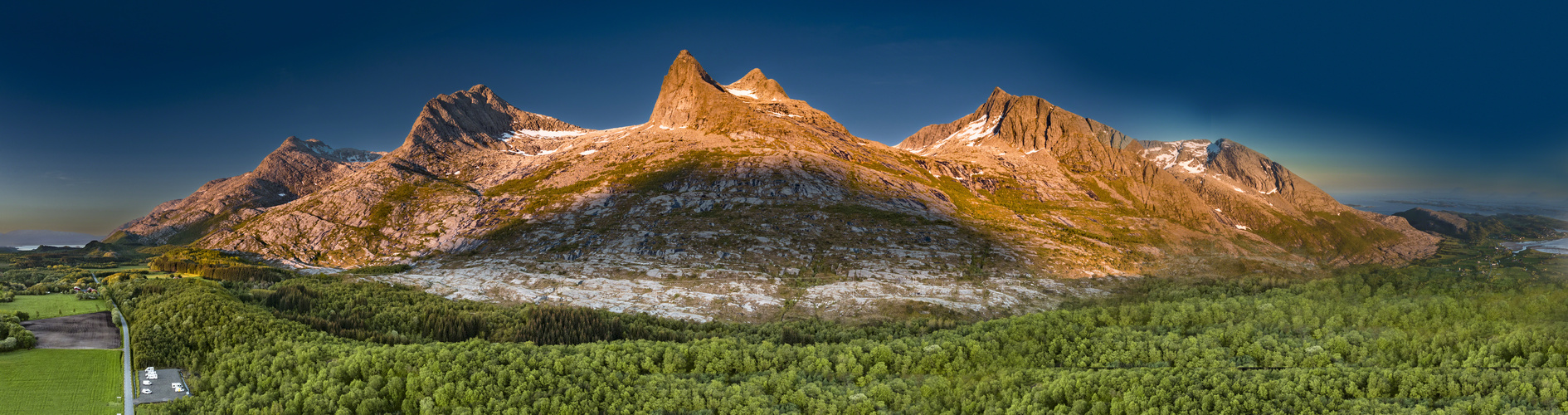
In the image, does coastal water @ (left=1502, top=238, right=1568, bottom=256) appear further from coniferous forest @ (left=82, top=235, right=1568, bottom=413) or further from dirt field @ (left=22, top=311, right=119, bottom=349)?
dirt field @ (left=22, top=311, right=119, bottom=349)

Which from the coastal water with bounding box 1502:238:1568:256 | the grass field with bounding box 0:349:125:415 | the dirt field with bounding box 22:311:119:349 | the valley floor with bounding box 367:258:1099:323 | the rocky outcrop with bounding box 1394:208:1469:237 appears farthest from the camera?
the valley floor with bounding box 367:258:1099:323

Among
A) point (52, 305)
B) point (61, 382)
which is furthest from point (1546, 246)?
point (52, 305)

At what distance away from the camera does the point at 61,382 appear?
65312 millimetres

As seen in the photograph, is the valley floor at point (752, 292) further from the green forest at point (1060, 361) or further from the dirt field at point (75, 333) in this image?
the dirt field at point (75, 333)

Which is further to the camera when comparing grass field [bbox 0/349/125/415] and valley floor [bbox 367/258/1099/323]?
valley floor [bbox 367/258/1099/323]

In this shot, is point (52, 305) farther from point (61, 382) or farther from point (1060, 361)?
point (1060, 361)

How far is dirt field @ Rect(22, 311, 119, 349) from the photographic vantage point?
77.2m

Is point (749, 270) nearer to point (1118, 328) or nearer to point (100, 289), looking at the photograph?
point (1118, 328)

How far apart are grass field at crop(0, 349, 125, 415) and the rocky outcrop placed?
146905 millimetres

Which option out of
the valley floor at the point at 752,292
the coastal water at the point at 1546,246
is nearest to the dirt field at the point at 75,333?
the valley floor at the point at 752,292

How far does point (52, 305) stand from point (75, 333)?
94.9 ft

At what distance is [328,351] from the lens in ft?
257

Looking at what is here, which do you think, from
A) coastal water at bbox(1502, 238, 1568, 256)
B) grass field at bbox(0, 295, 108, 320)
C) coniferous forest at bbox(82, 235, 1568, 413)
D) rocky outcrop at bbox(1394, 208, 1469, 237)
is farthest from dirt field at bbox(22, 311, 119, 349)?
rocky outcrop at bbox(1394, 208, 1469, 237)

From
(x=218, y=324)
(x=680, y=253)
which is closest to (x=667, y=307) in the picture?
(x=680, y=253)
